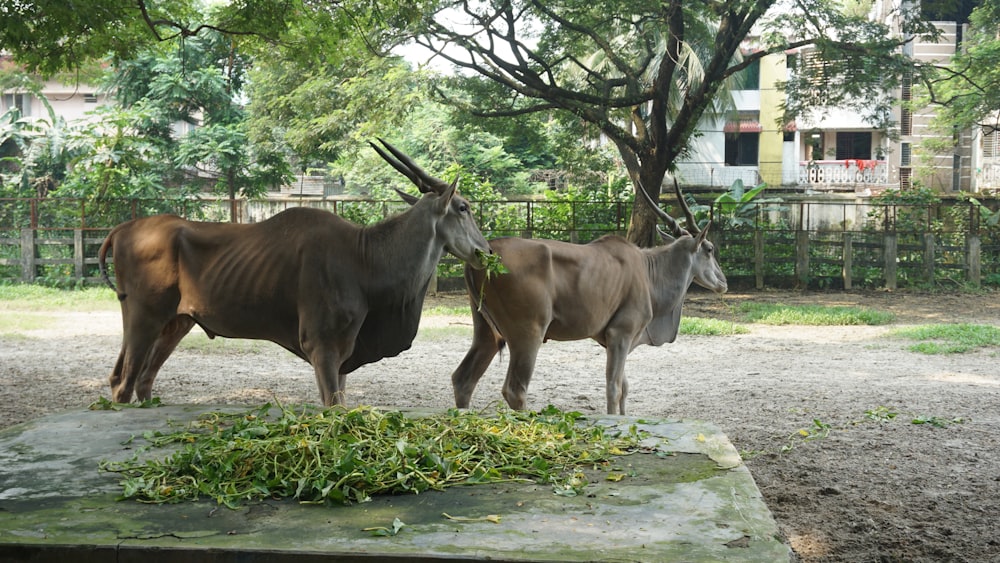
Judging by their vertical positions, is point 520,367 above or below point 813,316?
above

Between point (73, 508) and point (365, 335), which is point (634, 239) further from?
point (73, 508)

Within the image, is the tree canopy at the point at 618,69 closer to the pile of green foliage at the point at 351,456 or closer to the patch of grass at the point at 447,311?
the patch of grass at the point at 447,311


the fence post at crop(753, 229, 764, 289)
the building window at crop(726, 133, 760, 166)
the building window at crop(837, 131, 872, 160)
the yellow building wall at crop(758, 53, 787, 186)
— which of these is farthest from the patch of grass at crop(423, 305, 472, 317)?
the building window at crop(837, 131, 872, 160)

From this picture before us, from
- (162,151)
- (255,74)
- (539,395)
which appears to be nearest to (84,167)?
(255,74)

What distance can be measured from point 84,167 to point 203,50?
645cm

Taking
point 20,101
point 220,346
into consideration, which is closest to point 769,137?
point 220,346

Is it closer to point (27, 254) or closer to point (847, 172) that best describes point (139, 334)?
point (27, 254)

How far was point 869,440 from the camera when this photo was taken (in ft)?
22.5

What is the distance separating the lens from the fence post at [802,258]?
1834 centimetres

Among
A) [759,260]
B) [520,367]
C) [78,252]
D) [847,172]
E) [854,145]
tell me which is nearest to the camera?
[520,367]

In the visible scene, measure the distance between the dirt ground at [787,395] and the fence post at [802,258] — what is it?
3.47 meters

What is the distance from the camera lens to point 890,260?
18172 mm

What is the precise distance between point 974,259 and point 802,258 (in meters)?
3.12

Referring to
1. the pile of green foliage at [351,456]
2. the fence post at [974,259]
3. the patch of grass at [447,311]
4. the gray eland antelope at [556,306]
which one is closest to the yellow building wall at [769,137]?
the fence post at [974,259]
